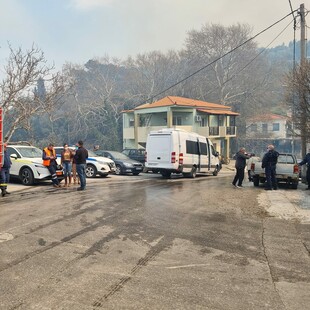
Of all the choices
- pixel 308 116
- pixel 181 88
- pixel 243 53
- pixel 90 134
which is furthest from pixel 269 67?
pixel 308 116

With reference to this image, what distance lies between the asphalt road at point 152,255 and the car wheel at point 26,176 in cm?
399

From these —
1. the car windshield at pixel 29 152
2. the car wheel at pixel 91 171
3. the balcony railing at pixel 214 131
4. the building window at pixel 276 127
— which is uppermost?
the building window at pixel 276 127

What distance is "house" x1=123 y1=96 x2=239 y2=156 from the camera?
1661 inches

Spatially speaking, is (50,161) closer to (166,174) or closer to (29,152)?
(29,152)

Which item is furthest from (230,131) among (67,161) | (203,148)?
(67,161)

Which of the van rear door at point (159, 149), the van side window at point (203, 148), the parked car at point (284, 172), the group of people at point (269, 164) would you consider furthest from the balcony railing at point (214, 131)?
the group of people at point (269, 164)

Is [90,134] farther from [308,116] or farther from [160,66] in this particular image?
[308,116]

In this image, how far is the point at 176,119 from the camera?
43.7 m

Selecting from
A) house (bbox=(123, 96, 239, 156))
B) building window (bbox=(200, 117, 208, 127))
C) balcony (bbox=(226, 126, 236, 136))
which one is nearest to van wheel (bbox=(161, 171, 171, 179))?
house (bbox=(123, 96, 239, 156))

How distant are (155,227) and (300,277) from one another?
3185 millimetres

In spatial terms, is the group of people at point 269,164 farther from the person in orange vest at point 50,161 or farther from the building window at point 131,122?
the building window at point 131,122

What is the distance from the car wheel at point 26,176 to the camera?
1410 cm

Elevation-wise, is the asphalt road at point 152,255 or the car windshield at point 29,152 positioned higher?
the car windshield at point 29,152

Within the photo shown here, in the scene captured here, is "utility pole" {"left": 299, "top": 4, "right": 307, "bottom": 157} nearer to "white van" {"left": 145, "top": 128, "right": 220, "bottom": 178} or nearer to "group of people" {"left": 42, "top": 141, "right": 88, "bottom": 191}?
"white van" {"left": 145, "top": 128, "right": 220, "bottom": 178}
